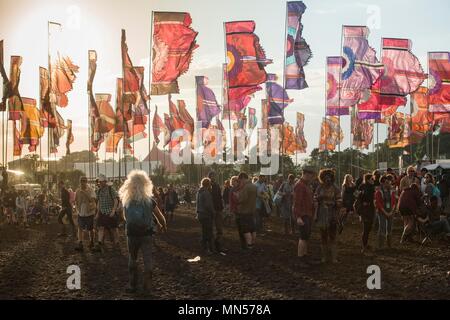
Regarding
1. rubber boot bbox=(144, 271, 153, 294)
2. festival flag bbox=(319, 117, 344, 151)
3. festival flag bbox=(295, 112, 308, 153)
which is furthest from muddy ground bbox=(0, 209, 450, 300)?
festival flag bbox=(295, 112, 308, 153)

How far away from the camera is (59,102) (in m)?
29.9

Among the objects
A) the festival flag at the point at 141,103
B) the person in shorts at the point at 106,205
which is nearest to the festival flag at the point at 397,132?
the festival flag at the point at 141,103

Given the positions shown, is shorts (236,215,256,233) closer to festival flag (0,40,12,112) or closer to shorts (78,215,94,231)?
shorts (78,215,94,231)

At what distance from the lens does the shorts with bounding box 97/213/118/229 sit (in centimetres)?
1541

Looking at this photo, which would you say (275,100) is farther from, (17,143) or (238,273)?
(238,273)

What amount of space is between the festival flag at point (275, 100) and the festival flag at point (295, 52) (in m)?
5.63

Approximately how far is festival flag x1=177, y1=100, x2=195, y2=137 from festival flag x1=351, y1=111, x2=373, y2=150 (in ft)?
41.7

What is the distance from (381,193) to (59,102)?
20029 mm

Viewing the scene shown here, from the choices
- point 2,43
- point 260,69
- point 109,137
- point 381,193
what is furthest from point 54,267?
point 109,137

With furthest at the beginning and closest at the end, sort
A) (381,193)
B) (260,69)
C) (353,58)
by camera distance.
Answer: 1. (353,58)
2. (260,69)
3. (381,193)

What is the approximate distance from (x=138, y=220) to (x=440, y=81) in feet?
85.3

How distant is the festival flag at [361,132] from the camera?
43.8 metres

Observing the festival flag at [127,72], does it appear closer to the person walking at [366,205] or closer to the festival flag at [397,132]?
the person walking at [366,205]
